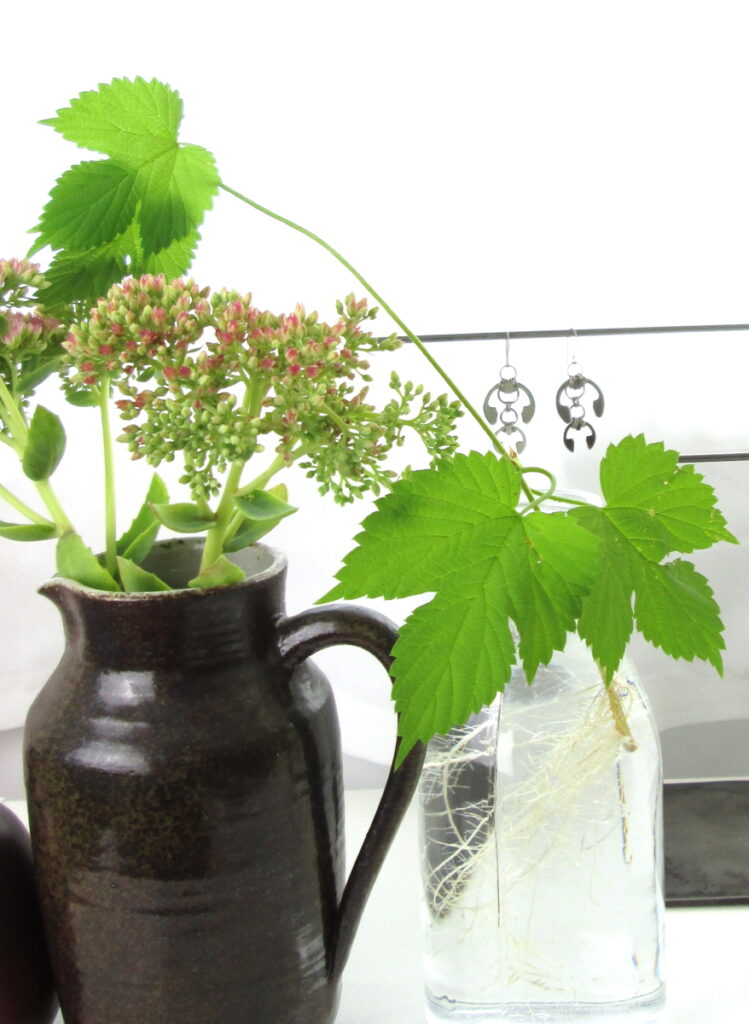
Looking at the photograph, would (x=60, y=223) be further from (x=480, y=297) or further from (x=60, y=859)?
(x=480, y=297)

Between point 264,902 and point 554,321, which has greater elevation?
point 554,321

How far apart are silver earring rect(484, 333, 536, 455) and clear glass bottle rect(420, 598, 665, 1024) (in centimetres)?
27

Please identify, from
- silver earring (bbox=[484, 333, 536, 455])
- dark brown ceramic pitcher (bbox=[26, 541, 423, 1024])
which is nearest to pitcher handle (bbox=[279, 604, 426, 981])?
dark brown ceramic pitcher (bbox=[26, 541, 423, 1024])

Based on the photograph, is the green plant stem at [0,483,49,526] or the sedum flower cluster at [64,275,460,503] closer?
the sedum flower cluster at [64,275,460,503]

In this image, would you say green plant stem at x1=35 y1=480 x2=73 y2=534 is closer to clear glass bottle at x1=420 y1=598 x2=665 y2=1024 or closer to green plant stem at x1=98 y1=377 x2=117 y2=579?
green plant stem at x1=98 y1=377 x2=117 y2=579

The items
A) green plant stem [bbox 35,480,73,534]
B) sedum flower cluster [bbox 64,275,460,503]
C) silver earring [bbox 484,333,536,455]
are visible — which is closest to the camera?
sedum flower cluster [bbox 64,275,460,503]

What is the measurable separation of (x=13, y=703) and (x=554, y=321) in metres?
0.56

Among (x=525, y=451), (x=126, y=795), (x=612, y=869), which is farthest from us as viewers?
(x=525, y=451)

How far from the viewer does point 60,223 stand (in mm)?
553

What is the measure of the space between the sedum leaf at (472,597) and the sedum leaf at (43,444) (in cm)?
16

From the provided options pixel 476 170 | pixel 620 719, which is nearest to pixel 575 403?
pixel 476 170

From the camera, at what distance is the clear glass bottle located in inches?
23.6

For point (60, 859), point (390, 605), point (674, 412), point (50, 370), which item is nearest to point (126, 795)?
point (60, 859)

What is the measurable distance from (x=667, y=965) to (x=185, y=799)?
36cm
